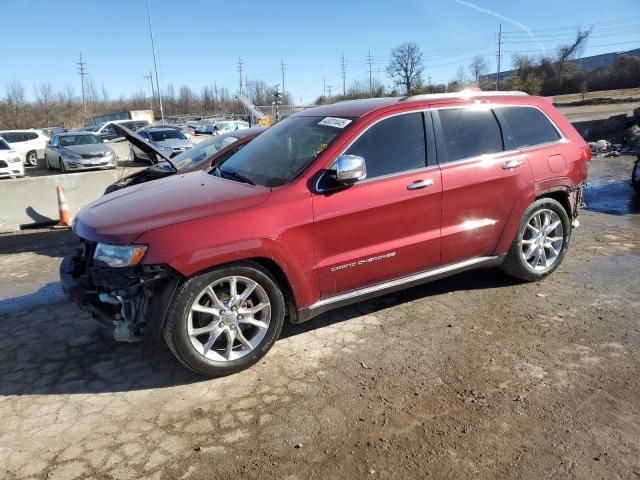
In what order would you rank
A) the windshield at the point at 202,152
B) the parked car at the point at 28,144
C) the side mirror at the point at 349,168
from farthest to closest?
the parked car at the point at 28,144 < the windshield at the point at 202,152 < the side mirror at the point at 349,168

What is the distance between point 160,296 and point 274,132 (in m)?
2.09

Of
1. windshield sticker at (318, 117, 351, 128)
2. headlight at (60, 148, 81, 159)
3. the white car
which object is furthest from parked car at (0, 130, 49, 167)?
windshield sticker at (318, 117, 351, 128)

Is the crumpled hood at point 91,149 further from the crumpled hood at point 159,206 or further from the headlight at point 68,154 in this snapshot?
the crumpled hood at point 159,206

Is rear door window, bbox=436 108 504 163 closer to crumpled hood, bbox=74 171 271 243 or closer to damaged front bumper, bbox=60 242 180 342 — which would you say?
crumpled hood, bbox=74 171 271 243

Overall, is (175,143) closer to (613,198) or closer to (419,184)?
(613,198)

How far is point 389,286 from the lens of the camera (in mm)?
4023

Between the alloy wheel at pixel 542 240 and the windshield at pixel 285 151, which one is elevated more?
the windshield at pixel 285 151

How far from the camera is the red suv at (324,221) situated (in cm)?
325

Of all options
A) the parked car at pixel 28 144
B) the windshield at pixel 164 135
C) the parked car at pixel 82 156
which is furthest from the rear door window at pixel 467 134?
the parked car at pixel 28 144

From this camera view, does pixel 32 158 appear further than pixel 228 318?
Yes

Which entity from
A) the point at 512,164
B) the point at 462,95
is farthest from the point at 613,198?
the point at 462,95

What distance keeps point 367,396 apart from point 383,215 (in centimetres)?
138

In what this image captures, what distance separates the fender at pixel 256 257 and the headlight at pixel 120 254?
0.23 m

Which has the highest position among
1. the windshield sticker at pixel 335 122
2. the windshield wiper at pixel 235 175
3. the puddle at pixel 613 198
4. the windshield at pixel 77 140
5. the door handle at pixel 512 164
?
the windshield at pixel 77 140
